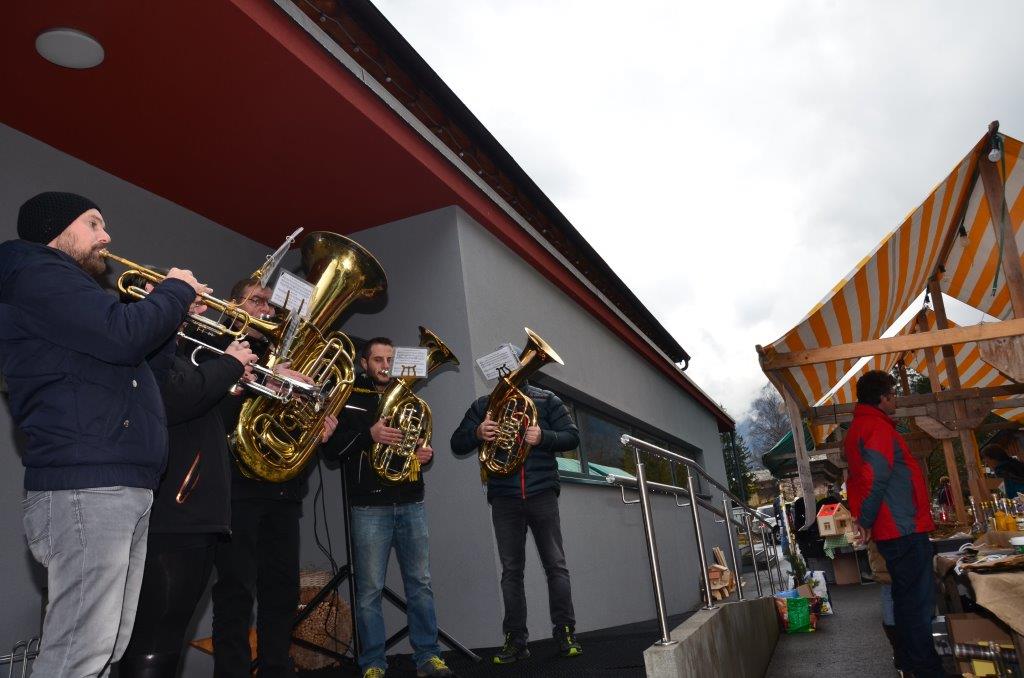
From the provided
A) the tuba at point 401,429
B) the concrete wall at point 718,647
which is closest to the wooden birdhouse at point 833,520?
the concrete wall at point 718,647

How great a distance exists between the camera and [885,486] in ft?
15.4

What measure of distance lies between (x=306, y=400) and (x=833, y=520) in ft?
33.3

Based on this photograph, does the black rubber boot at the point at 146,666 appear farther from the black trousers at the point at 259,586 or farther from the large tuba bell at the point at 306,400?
the large tuba bell at the point at 306,400

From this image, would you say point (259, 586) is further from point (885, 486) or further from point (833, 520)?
point (833, 520)

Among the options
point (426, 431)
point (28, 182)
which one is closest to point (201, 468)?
point (426, 431)

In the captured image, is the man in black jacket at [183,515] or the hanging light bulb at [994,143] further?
the hanging light bulb at [994,143]

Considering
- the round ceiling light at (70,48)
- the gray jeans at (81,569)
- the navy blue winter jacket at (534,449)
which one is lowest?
the gray jeans at (81,569)

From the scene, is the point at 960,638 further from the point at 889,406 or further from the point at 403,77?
the point at 403,77

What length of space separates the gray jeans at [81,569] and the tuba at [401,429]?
6.90 ft

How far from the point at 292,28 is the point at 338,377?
5.80 feet

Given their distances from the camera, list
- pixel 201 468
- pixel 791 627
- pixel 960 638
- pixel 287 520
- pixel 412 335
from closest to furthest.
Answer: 1. pixel 201 468
2. pixel 287 520
3. pixel 960 638
4. pixel 412 335
5. pixel 791 627

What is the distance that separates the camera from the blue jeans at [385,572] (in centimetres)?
408

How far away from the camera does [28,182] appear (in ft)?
14.4

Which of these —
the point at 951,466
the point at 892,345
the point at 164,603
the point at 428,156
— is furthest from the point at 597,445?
the point at 164,603
